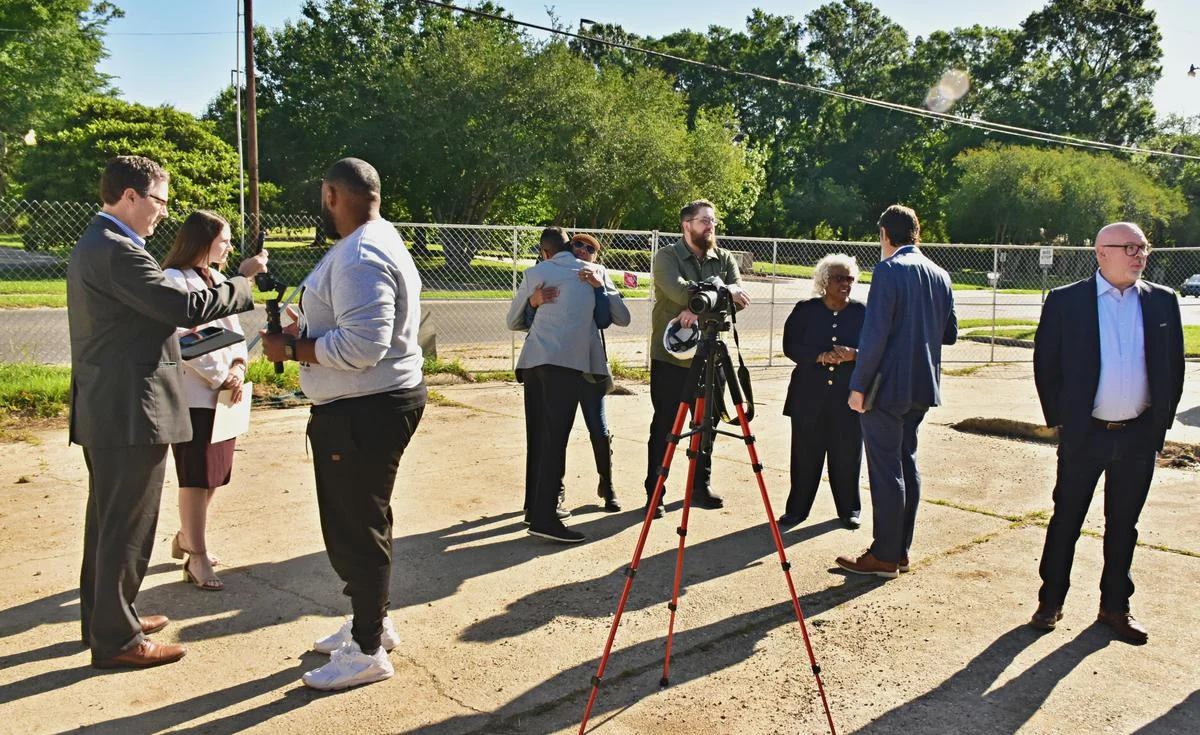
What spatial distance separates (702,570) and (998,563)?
165cm

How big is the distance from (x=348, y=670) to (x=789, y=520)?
332cm

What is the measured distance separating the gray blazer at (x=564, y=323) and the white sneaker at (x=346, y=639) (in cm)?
221

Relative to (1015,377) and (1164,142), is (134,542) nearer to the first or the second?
(1015,377)

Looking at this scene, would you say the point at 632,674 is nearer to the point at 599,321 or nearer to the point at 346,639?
the point at 346,639

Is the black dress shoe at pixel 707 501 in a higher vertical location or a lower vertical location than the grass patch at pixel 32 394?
lower

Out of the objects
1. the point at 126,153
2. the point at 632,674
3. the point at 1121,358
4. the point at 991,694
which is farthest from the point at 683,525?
the point at 126,153

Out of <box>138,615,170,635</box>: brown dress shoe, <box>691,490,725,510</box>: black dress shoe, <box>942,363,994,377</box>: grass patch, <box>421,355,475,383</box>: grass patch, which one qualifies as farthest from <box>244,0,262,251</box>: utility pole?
<box>138,615,170,635</box>: brown dress shoe

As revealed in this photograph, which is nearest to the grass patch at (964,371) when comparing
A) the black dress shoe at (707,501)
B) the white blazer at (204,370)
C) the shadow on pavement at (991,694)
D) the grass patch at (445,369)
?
the grass patch at (445,369)

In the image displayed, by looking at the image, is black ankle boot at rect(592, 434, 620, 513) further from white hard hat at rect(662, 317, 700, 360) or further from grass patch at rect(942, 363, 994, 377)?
grass patch at rect(942, 363, 994, 377)

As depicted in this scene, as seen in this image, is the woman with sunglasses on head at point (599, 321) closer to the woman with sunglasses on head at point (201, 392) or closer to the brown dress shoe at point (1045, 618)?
the woman with sunglasses on head at point (201, 392)

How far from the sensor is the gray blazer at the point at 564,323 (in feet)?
20.2

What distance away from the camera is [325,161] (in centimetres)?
3338

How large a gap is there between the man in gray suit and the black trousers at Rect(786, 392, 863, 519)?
1.39m

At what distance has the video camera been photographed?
13.8ft
